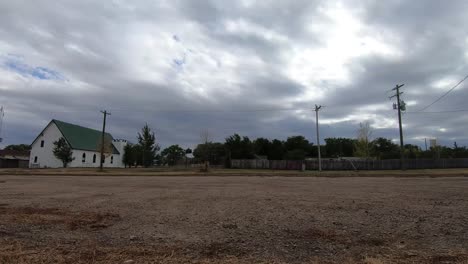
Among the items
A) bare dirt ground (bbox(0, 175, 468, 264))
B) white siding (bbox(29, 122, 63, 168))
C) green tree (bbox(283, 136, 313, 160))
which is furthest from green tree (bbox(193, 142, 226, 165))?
bare dirt ground (bbox(0, 175, 468, 264))

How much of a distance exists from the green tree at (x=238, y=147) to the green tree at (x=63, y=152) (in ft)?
107

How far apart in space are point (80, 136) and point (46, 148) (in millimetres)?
7103

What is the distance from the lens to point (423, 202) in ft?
31.8

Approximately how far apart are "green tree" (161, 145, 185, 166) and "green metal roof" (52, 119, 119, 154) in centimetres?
1401

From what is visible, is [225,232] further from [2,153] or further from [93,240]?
[2,153]

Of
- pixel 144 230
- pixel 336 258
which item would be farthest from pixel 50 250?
pixel 336 258

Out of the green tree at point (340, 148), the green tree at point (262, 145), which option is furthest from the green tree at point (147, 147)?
the green tree at point (340, 148)

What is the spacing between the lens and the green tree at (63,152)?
204 feet

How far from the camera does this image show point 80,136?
73938 mm

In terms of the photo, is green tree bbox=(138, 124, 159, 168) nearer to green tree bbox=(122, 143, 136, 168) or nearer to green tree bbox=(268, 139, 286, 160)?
green tree bbox=(122, 143, 136, 168)

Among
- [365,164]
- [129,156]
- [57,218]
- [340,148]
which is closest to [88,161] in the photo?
[129,156]

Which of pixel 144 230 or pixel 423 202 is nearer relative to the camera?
pixel 144 230

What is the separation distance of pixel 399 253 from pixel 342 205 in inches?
166

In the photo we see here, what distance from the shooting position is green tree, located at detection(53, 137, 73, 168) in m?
62.2
